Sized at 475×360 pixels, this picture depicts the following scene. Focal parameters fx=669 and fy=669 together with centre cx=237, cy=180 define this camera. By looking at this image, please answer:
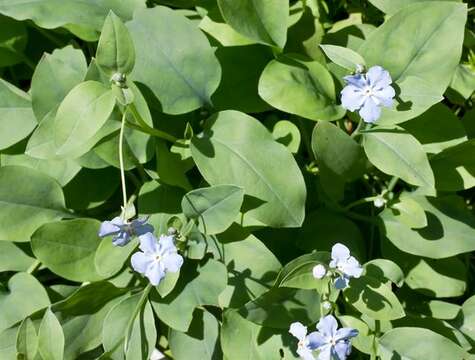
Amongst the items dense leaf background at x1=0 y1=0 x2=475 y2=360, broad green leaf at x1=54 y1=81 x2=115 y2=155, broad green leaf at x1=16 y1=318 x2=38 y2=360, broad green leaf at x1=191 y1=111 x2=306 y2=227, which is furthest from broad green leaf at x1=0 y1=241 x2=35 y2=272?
broad green leaf at x1=191 y1=111 x2=306 y2=227

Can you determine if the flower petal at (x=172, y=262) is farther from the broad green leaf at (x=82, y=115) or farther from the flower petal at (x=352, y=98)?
the flower petal at (x=352, y=98)

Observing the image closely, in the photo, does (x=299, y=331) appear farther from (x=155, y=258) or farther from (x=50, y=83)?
(x=50, y=83)

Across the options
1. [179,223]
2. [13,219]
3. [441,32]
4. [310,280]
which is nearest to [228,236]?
[179,223]

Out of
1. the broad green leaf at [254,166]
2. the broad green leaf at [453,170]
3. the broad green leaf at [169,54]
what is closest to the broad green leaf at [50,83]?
the broad green leaf at [169,54]

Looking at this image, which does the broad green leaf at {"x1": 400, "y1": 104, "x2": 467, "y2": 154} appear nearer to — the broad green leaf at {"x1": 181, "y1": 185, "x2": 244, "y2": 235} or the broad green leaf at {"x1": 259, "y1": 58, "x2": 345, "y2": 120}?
the broad green leaf at {"x1": 259, "y1": 58, "x2": 345, "y2": 120}

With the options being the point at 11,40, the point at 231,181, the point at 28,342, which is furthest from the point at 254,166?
the point at 11,40

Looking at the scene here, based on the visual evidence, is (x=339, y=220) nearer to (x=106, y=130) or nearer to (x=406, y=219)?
(x=406, y=219)

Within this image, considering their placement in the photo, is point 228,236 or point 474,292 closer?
point 228,236
